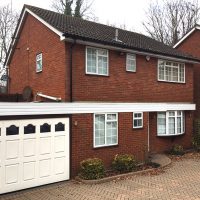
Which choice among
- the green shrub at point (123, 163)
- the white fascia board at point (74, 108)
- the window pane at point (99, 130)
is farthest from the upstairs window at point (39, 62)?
the green shrub at point (123, 163)

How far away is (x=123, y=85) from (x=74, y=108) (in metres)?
3.74

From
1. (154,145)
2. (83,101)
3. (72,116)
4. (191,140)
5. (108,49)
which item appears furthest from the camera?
(191,140)

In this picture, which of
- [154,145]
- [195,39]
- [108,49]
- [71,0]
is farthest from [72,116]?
[71,0]

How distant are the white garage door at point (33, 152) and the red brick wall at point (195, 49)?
12.4 m

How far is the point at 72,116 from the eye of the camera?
12.2m

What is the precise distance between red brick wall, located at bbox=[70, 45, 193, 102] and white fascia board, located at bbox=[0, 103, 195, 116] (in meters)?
0.60

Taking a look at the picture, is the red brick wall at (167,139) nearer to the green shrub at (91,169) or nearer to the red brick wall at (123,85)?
the red brick wall at (123,85)

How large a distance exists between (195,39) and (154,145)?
9568 mm

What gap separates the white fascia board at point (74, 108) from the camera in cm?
1018

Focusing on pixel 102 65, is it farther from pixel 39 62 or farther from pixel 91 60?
pixel 39 62

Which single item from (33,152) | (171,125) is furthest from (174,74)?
(33,152)

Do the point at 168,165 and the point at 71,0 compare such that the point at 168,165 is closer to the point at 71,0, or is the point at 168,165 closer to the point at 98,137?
the point at 98,137

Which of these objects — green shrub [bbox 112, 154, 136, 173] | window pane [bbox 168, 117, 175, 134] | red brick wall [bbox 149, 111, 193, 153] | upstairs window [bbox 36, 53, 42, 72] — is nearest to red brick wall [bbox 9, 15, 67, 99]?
upstairs window [bbox 36, 53, 42, 72]

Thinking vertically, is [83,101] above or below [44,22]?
below
